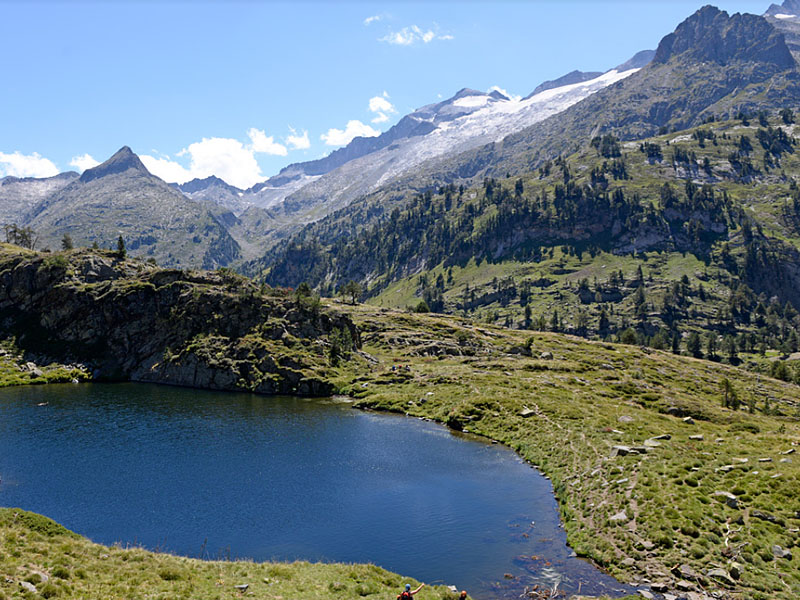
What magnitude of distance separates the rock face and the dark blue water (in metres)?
28.2

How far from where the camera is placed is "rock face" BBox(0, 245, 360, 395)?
424 feet

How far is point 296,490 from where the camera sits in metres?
61.6

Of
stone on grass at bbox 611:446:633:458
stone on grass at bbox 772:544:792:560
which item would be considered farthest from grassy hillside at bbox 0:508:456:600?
stone on grass at bbox 611:446:633:458

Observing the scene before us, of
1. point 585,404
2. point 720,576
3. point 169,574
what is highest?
point 585,404

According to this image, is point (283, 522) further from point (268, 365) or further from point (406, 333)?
point (406, 333)

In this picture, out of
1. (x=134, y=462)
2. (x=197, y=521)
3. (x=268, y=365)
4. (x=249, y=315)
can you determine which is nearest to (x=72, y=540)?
(x=197, y=521)

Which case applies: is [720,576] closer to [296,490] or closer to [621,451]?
[621,451]

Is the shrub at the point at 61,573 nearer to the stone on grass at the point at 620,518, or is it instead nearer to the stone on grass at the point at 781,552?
the stone on grass at the point at 620,518

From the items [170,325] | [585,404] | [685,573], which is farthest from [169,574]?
[170,325]

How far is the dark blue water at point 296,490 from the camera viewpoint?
45.8 meters

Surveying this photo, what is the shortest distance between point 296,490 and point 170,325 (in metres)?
98.5

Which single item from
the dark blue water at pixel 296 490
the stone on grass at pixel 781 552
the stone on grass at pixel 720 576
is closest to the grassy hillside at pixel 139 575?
the dark blue water at pixel 296 490

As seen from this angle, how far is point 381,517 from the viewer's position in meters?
54.3

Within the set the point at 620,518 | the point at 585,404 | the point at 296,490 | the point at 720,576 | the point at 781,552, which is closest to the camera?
the point at 720,576
